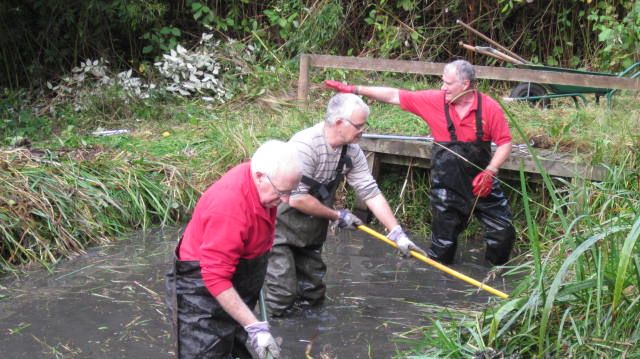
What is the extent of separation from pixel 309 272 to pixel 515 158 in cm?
249

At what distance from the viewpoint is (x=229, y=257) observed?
415 centimetres

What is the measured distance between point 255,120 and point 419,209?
2571mm

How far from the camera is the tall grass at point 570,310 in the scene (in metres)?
4.07

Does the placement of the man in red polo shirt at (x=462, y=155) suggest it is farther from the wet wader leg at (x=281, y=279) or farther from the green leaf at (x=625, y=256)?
the green leaf at (x=625, y=256)

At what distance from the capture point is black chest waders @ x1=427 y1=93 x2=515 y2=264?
24.3ft

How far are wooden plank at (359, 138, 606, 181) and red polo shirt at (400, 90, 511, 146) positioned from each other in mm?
312

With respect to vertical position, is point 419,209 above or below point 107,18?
below

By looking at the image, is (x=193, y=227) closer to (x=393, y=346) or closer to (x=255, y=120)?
(x=393, y=346)

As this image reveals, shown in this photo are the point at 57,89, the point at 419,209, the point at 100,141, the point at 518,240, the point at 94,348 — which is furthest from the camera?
the point at 57,89

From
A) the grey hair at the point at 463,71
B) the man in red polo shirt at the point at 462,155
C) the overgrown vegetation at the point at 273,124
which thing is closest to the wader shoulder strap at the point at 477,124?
the man in red polo shirt at the point at 462,155

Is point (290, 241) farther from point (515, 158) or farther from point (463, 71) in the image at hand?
point (515, 158)

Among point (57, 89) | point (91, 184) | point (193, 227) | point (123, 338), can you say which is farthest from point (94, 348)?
point (57, 89)

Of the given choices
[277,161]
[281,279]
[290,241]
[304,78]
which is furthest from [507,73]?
[277,161]

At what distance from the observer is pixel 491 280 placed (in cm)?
734
